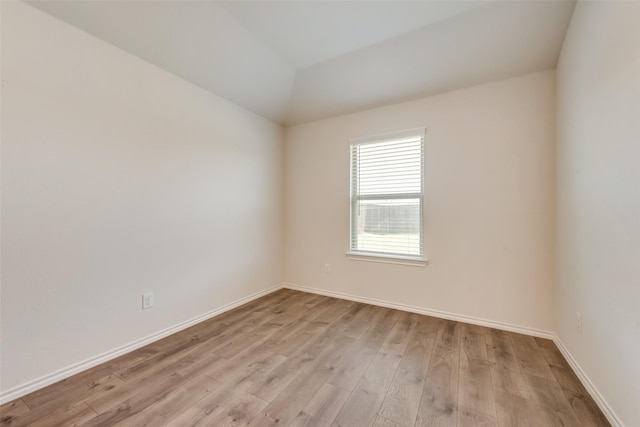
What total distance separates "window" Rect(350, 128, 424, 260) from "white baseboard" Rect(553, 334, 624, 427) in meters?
1.29

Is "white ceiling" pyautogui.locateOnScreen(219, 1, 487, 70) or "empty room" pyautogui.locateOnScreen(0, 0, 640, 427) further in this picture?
"white ceiling" pyautogui.locateOnScreen(219, 1, 487, 70)

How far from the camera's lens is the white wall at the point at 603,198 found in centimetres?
117

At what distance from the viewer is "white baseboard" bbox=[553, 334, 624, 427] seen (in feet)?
4.21

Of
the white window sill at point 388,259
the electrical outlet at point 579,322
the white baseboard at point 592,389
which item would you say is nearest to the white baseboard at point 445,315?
the white baseboard at point 592,389

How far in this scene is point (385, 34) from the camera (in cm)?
221

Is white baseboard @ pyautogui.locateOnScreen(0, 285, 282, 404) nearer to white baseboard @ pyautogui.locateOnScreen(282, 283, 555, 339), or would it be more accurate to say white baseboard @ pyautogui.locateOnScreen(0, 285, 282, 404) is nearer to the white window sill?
white baseboard @ pyautogui.locateOnScreen(282, 283, 555, 339)

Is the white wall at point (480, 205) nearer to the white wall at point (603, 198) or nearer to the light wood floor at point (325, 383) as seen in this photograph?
the white wall at point (603, 198)

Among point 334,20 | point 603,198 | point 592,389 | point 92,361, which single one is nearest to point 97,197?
point 92,361

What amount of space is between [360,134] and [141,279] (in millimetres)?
2741

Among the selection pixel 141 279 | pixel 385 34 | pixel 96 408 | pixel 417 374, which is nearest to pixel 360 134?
pixel 385 34

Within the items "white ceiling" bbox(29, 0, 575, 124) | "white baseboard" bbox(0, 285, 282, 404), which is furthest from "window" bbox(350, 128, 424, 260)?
"white baseboard" bbox(0, 285, 282, 404)

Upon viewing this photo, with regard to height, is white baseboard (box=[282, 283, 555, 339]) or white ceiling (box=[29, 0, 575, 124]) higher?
white ceiling (box=[29, 0, 575, 124])

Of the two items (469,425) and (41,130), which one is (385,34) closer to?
(41,130)

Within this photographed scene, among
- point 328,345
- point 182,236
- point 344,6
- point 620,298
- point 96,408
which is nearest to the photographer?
point 620,298
